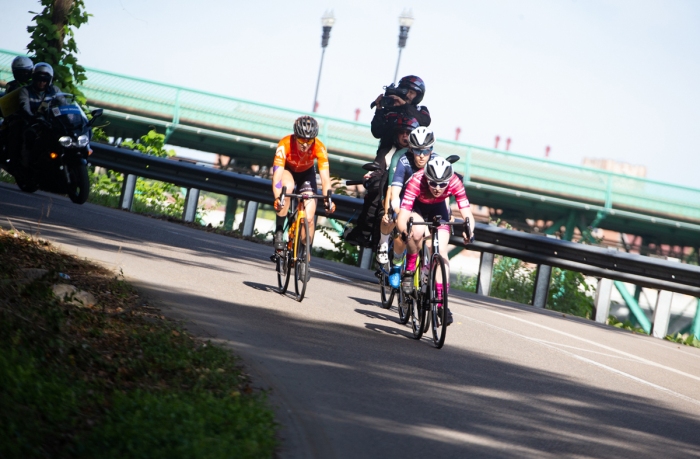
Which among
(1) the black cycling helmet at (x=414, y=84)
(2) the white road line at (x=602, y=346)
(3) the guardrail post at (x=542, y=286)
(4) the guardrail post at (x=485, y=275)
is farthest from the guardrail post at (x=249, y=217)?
(2) the white road line at (x=602, y=346)

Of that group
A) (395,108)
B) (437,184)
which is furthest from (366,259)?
(437,184)

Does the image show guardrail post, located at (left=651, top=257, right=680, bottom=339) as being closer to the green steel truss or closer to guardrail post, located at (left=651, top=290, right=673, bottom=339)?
guardrail post, located at (left=651, top=290, right=673, bottom=339)

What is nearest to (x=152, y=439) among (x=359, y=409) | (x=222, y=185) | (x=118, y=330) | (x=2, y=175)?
(x=359, y=409)

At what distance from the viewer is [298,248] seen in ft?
32.8

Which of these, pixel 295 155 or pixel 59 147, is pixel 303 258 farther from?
pixel 59 147

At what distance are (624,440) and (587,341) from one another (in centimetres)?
508

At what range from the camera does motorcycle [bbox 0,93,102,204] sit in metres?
14.5

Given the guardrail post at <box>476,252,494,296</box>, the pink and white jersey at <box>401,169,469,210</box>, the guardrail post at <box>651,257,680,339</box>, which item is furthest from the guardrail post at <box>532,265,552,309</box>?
the pink and white jersey at <box>401,169,469,210</box>

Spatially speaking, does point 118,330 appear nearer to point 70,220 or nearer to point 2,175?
point 70,220

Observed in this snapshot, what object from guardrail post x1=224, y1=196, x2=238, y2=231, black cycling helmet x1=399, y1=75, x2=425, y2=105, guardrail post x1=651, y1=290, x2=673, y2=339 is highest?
black cycling helmet x1=399, y1=75, x2=425, y2=105

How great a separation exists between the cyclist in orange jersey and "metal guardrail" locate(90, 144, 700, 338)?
3570mm

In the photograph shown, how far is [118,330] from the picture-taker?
6.36 meters

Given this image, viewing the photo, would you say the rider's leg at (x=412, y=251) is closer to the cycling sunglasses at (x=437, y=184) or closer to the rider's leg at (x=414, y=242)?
the rider's leg at (x=414, y=242)

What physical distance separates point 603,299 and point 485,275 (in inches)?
83.1
